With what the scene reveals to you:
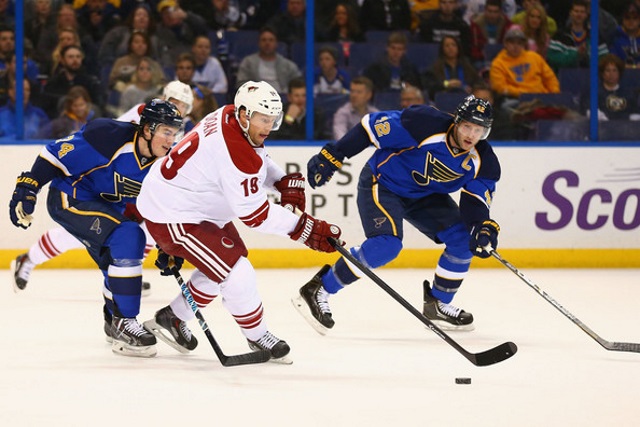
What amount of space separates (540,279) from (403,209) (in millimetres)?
1887

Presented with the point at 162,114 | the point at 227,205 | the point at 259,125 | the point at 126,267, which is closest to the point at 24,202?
the point at 126,267

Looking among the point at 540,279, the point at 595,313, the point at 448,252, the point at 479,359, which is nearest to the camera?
the point at 479,359

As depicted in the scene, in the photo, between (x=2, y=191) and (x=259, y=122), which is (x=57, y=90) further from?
(x=259, y=122)

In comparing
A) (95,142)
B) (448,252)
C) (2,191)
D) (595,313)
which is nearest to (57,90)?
(2,191)

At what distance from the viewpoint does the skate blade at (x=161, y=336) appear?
441 centimetres

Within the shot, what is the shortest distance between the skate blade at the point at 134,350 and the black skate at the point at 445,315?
1.42 meters

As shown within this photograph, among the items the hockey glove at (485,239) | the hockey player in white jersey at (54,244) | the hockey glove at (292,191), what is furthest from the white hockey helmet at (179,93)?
the hockey glove at (485,239)

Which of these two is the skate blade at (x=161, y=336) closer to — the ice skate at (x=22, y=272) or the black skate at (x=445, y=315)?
the black skate at (x=445, y=315)

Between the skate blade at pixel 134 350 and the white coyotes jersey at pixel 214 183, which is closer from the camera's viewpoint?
the white coyotes jersey at pixel 214 183

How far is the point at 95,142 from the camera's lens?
4.65 metres

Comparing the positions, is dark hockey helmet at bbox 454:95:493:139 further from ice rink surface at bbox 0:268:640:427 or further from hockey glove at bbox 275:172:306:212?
ice rink surface at bbox 0:268:640:427

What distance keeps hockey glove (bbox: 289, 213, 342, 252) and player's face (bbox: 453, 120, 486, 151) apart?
0.96 m

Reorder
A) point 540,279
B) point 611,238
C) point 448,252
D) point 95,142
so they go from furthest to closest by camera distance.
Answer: point 611,238
point 540,279
point 448,252
point 95,142

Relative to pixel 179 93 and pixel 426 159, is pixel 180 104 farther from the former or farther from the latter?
pixel 426 159
